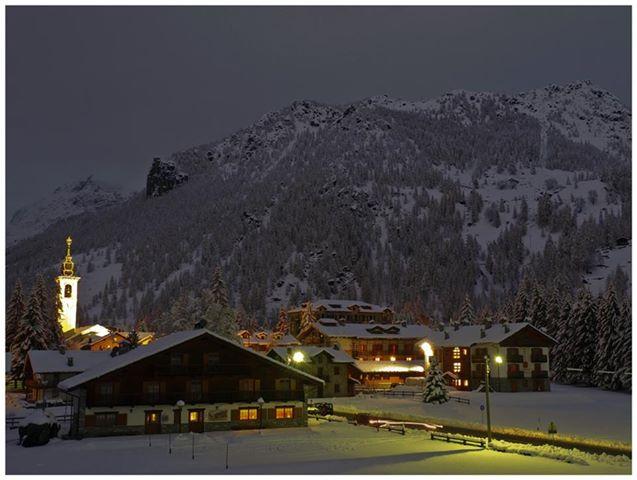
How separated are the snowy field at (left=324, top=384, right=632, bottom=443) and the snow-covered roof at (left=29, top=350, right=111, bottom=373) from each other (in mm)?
27295

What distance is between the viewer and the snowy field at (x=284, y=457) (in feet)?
115

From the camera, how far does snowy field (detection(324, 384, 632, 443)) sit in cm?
5578

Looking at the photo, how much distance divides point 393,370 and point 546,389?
23337 millimetres

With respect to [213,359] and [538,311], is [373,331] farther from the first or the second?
[213,359]

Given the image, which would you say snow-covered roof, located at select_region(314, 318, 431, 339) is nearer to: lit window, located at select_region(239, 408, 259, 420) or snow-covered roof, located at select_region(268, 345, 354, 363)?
snow-covered roof, located at select_region(268, 345, 354, 363)

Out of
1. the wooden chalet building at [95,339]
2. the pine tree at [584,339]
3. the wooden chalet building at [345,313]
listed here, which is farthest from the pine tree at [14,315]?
the wooden chalet building at [345,313]

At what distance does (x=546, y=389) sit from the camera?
9119 cm

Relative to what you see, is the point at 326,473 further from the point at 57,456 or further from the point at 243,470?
the point at 57,456

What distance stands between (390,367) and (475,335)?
15223 millimetres

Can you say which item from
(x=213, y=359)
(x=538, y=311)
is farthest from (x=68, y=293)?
(x=213, y=359)

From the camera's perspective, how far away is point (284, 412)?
5691 cm

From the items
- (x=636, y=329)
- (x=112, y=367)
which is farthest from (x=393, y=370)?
(x=636, y=329)

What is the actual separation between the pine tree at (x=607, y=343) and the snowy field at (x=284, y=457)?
45726 millimetres

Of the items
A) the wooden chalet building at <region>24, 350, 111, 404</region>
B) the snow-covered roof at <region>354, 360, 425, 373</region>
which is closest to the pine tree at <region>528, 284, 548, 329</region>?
the snow-covered roof at <region>354, 360, 425, 373</region>
